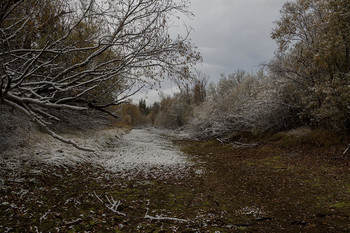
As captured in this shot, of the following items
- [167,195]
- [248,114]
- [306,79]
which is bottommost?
[167,195]

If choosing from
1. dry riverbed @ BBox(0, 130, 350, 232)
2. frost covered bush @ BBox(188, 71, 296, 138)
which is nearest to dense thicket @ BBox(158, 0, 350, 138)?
frost covered bush @ BBox(188, 71, 296, 138)

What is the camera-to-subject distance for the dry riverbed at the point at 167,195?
4.64 metres

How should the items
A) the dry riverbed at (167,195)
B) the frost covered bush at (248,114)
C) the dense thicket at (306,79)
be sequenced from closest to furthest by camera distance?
the dry riverbed at (167,195) < the dense thicket at (306,79) < the frost covered bush at (248,114)

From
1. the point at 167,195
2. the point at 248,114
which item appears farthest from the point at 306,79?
the point at 167,195

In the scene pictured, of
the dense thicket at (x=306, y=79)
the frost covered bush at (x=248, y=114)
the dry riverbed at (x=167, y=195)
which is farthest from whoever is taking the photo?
the frost covered bush at (x=248, y=114)

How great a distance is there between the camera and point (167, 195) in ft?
21.7

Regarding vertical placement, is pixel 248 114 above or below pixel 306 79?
below

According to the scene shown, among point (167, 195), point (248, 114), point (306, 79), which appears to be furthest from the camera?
point (248, 114)

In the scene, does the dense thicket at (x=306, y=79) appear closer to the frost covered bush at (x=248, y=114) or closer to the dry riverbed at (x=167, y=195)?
the frost covered bush at (x=248, y=114)

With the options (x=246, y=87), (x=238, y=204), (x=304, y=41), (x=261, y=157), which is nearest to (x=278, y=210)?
(x=238, y=204)

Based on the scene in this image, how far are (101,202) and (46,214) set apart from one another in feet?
4.13

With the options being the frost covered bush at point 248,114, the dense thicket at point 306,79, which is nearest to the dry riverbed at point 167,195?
the dense thicket at point 306,79

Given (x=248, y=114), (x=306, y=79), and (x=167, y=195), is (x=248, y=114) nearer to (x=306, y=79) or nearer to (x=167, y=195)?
(x=306, y=79)

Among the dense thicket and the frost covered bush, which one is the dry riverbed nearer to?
the dense thicket
